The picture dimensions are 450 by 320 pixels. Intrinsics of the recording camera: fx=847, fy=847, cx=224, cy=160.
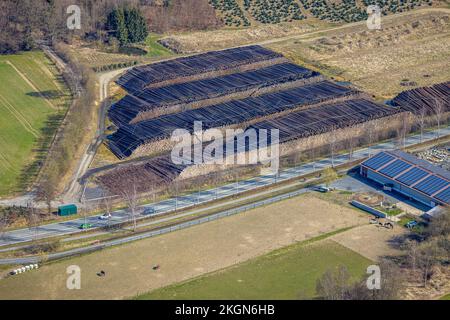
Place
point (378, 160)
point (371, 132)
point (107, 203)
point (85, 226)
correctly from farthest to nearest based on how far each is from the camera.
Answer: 1. point (371, 132)
2. point (378, 160)
3. point (107, 203)
4. point (85, 226)

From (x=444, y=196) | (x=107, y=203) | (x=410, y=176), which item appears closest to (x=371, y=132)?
(x=410, y=176)

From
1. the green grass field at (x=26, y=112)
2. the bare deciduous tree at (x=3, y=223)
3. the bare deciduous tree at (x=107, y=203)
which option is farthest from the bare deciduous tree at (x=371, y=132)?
the bare deciduous tree at (x=3, y=223)

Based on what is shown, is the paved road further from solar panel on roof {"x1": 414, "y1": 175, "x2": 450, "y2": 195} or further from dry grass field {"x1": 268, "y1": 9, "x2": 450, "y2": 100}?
dry grass field {"x1": 268, "y1": 9, "x2": 450, "y2": 100}

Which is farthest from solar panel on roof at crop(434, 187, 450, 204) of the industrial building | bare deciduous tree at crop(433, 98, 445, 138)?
bare deciduous tree at crop(433, 98, 445, 138)

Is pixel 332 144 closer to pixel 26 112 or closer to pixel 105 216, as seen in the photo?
pixel 105 216

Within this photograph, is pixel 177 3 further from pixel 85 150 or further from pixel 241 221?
pixel 241 221

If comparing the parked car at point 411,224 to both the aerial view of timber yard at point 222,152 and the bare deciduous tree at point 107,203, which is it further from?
the bare deciduous tree at point 107,203

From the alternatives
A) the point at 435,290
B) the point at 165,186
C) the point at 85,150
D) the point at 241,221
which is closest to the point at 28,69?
the point at 85,150
